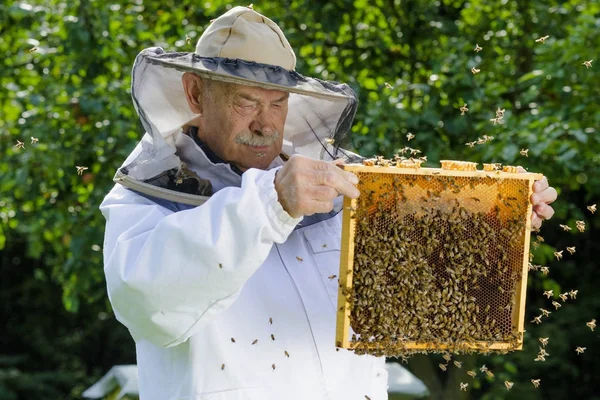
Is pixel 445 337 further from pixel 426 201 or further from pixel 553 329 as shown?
pixel 553 329

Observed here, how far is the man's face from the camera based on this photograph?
3.69m

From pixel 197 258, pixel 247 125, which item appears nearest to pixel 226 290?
pixel 197 258

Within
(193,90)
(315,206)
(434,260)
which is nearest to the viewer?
(315,206)

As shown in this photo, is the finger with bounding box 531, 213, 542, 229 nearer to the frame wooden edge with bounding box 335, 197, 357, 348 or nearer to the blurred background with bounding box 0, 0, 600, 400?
the frame wooden edge with bounding box 335, 197, 357, 348

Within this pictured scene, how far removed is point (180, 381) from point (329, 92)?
1.33 meters

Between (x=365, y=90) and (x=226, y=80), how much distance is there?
171 inches

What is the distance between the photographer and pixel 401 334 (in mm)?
3164

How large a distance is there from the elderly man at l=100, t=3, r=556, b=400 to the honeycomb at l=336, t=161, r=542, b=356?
0.59 feet

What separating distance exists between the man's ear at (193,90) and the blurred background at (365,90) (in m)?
3.15

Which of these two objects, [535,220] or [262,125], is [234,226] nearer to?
[262,125]

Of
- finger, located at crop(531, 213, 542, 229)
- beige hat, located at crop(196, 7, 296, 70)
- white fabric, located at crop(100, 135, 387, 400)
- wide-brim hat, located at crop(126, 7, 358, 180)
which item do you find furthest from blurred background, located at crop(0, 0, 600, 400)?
white fabric, located at crop(100, 135, 387, 400)

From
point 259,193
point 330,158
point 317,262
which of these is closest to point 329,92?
point 330,158

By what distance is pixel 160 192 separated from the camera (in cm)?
341

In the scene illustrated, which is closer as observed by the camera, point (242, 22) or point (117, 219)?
point (117, 219)
